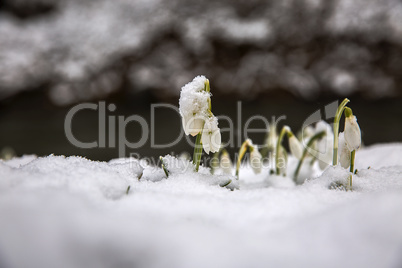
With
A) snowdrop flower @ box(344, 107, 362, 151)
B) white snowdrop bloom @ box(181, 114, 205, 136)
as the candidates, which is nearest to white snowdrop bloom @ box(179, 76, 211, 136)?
white snowdrop bloom @ box(181, 114, 205, 136)

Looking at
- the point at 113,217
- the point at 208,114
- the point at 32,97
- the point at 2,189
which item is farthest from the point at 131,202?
the point at 32,97

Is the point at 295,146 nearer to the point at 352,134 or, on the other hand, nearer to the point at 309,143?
the point at 309,143

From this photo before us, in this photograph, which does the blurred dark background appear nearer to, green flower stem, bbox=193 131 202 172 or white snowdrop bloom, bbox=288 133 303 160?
white snowdrop bloom, bbox=288 133 303 160

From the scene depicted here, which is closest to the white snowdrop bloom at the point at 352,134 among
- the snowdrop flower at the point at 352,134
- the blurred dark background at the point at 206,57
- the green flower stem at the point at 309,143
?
the snowdrop flower at the point at 352,134

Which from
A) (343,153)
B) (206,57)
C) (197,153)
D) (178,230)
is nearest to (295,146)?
(343,153)

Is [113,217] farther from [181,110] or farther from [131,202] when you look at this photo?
[181,110]

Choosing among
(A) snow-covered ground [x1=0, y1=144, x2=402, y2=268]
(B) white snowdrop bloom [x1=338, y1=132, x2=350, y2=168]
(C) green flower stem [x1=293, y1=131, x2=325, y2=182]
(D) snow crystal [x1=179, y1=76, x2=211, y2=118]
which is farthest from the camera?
(C) green flower stem [x1=293, y1=131, x2=325, y2=182]

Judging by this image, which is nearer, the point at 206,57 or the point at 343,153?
the point at 343,153
